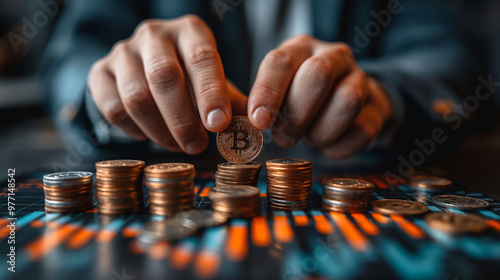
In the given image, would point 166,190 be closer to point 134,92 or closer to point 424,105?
point 134,92

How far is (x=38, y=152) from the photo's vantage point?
115 inches

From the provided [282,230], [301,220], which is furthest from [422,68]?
[282,230]

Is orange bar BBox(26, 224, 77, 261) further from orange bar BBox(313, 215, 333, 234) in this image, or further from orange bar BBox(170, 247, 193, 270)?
orange bar BBox(313, 215, 333, 234)

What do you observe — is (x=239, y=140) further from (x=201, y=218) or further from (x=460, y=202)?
(x=460, y=202)

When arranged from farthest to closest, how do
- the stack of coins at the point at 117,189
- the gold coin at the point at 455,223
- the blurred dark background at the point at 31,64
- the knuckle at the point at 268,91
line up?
the blurred dark background at the point at 31,64
the knuckle at the point at 268,91
the stack of coins at the point at 117,189
the gold coin at the point at 455,223

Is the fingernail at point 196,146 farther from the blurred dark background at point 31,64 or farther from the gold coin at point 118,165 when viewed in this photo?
the blurred dark background at point 31,64

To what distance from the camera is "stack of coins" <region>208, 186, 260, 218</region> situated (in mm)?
1126

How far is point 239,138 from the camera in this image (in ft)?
4.64

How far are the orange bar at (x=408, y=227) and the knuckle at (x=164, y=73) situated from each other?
2.90ft

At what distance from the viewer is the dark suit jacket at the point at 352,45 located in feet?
6.91

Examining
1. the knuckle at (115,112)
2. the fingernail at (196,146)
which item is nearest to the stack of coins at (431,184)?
the fingernail at (196,146)

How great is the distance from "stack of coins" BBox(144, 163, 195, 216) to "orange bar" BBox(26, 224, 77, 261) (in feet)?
0.82

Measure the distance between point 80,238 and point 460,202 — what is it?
122 centimetres

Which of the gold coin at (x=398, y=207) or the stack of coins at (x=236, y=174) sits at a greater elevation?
the stack of coins at (x=236, y=174)
